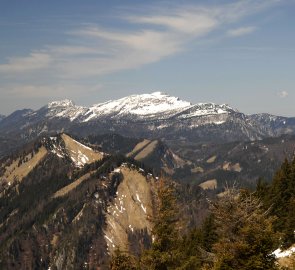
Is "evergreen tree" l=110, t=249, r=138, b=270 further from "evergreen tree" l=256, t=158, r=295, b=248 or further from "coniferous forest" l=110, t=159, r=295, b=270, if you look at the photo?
"evergreen tree" l=256, t=158, r=295, b=248

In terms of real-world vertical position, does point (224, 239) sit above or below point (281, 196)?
above

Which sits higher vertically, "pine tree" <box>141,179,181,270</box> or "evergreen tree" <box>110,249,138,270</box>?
"pine tree" <box>141,179,181,270</box>

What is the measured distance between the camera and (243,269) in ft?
85.5

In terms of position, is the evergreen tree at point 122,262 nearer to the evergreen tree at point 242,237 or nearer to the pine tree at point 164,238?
the pine tree at point 164,238

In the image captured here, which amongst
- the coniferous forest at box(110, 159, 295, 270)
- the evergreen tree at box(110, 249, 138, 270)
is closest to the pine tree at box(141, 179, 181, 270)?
the coniferous forest at box(110, 159, 295, 270)

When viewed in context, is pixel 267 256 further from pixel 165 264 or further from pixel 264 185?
pixel 264 185

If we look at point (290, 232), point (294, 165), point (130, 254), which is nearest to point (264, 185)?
point (294, 165)

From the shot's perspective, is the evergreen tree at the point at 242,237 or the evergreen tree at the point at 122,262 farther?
the evergreen tree at the point at 122,262

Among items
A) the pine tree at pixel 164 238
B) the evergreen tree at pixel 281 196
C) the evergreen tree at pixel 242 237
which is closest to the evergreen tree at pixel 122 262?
the pine tree at pixel 164 238

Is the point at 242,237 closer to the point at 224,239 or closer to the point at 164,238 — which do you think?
the point at 224,239

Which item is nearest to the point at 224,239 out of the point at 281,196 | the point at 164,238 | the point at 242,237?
the point at 242,237

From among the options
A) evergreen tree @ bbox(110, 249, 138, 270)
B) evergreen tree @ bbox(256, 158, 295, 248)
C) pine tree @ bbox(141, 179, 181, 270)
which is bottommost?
evergreen tree @ bbox(256, 158, 295, 248)

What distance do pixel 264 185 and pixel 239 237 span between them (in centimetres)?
6049

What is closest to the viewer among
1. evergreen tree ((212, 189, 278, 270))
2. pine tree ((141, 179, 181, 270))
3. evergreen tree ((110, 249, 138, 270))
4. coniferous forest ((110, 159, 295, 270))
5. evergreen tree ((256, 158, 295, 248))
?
evergreen tree ((212, 189, 278, 270))
